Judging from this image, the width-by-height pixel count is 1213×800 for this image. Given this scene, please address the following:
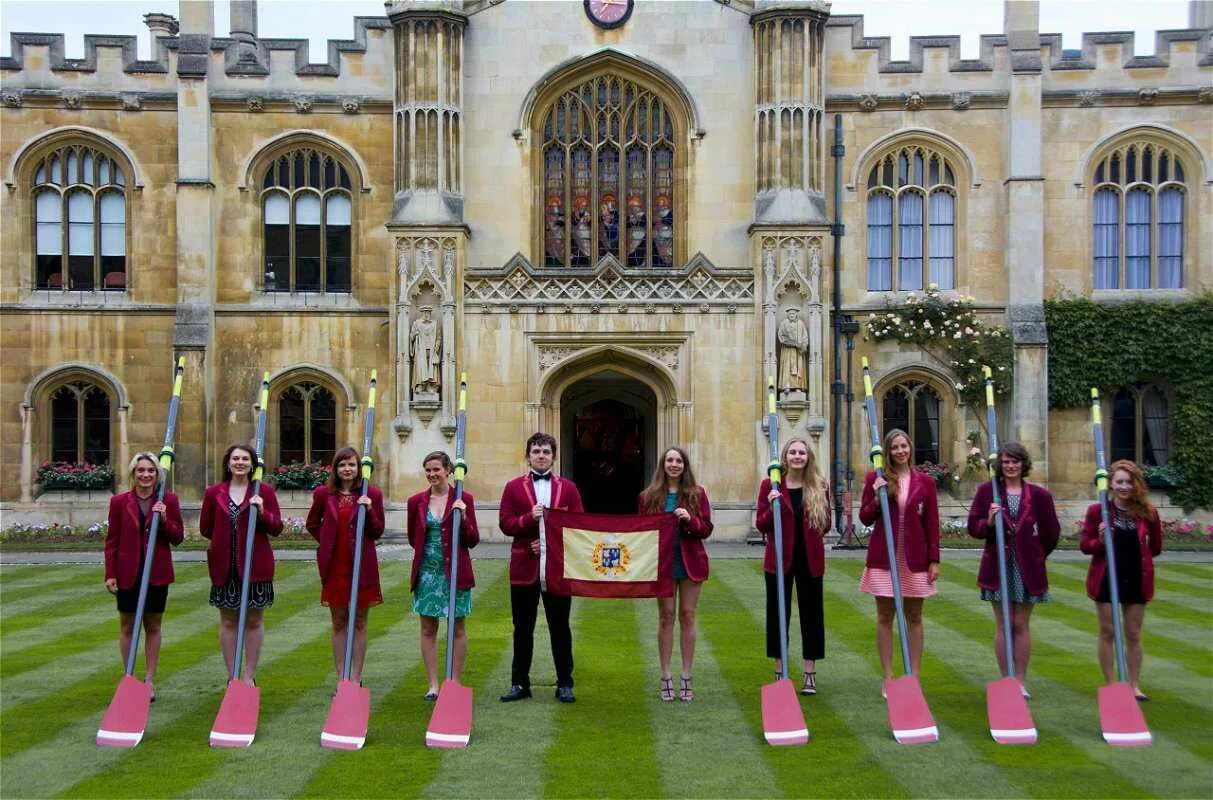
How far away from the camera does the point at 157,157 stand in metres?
26.8

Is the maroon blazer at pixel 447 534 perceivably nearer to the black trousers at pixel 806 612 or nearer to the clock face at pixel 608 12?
the black trousers at pixel 806 612

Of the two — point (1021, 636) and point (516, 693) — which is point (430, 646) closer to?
point (516, 693)

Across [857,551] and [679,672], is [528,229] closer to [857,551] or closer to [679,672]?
[857,551]

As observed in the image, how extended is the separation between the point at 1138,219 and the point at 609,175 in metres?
10.6

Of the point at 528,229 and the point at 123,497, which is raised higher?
the point at 528,229

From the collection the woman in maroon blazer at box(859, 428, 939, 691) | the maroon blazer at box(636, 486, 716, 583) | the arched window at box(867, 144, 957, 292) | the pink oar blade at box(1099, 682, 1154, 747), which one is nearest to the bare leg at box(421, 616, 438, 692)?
the maroon blazer at box(636, 486, 716, 583)

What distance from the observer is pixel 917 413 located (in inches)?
1045

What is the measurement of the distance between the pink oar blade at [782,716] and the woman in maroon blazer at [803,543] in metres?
1.04

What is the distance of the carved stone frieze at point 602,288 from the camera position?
24.9 metres

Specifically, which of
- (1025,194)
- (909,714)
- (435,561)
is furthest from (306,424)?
(909,714)

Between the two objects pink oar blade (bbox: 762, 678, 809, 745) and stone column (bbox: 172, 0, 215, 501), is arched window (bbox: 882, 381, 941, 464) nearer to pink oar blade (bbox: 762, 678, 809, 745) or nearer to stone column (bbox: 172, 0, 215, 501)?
stone column (bbox: 172, 0, 215, 501)

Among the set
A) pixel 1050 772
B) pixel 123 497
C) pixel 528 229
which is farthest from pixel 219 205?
pixel 1050 772

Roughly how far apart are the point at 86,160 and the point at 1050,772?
2422 centimetres

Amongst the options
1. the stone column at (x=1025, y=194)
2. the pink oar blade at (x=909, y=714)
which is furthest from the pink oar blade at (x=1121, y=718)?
the stone column at (x=1025, y=194)
